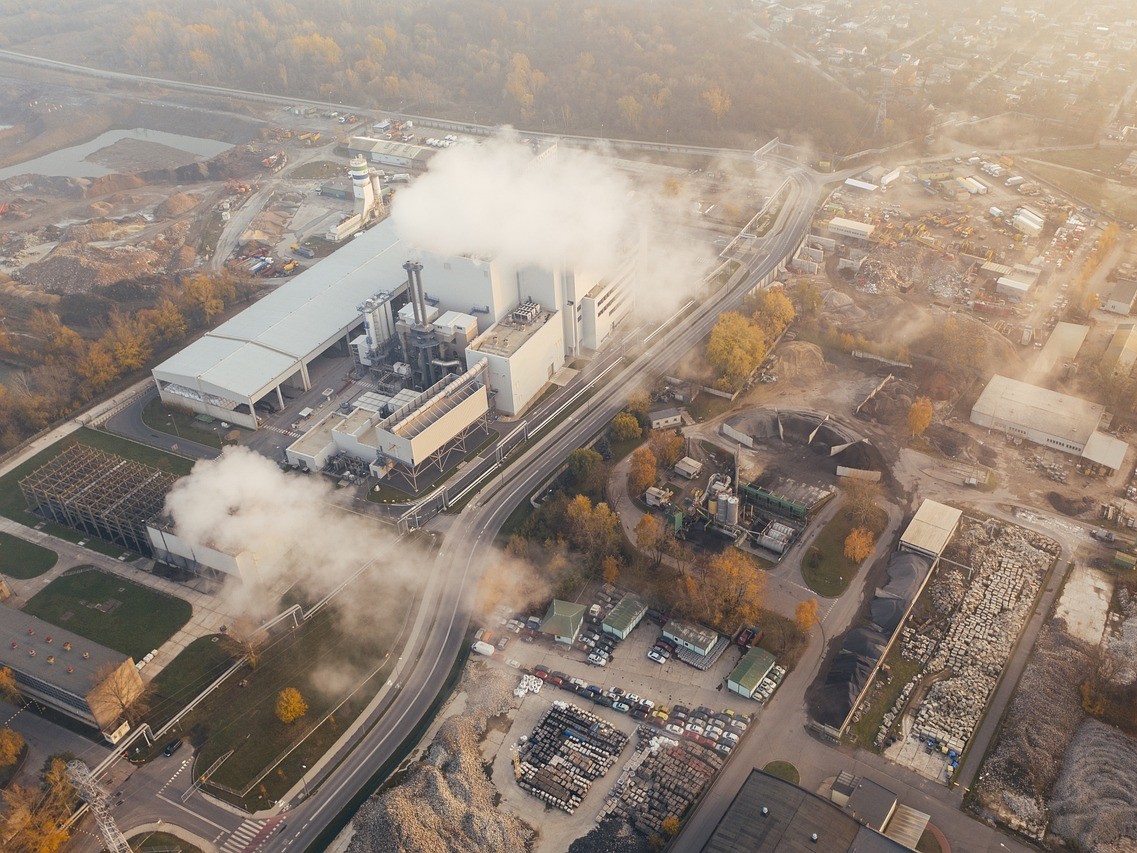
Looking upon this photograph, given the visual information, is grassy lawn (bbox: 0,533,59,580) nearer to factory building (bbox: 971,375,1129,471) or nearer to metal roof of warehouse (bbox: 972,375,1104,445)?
factory building (bbox: 971,375,1129,471)

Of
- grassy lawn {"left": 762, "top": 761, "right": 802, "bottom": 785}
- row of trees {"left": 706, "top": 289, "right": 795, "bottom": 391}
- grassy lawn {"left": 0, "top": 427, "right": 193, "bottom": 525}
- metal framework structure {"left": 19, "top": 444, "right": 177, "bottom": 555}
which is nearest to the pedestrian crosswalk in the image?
metal framework structure {"left": 19, "top": 444, "right": 177, "bottom": 555}

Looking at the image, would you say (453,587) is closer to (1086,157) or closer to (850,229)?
(850,229)

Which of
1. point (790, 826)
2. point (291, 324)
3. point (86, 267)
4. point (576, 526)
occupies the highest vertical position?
point (291, 324)

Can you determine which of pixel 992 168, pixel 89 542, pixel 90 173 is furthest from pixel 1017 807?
pixel 90 173

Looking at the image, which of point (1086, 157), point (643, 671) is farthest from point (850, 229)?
point (643, 671)

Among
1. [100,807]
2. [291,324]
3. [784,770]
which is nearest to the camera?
[100,807]

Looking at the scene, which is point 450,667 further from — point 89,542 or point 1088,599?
point 1088,599
